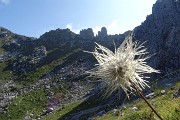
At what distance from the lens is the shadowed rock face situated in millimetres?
70375

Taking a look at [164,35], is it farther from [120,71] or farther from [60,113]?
[120,71]

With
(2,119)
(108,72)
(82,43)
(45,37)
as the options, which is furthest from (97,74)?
(45,37)

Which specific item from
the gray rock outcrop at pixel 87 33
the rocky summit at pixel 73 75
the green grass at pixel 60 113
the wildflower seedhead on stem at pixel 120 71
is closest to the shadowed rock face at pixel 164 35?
the rocky summit at pixel 73 75

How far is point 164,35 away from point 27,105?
123ft

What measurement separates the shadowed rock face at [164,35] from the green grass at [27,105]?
28886 mm

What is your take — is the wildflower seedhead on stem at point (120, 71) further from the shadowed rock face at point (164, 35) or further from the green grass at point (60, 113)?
the green grass at point (60, 113)

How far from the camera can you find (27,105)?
304ft

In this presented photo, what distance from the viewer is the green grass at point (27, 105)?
8644cm

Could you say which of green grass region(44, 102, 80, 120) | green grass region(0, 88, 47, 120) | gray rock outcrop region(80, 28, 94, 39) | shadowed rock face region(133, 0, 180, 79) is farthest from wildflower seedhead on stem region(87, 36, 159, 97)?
gray rock outcrop region(80, 28, 94, 39)

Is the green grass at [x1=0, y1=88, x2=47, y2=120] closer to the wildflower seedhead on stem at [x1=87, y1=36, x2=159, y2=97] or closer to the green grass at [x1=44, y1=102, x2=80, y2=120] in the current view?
the green grass at [x1=44, y1=102, x2=80, y2=120]

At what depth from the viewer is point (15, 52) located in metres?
170

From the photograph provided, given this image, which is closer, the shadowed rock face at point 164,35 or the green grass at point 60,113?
the shadowed rock face at point 164,35

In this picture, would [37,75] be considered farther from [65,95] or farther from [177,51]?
[177,51]

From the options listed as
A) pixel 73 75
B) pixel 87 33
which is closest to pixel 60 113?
pixel 73 75
